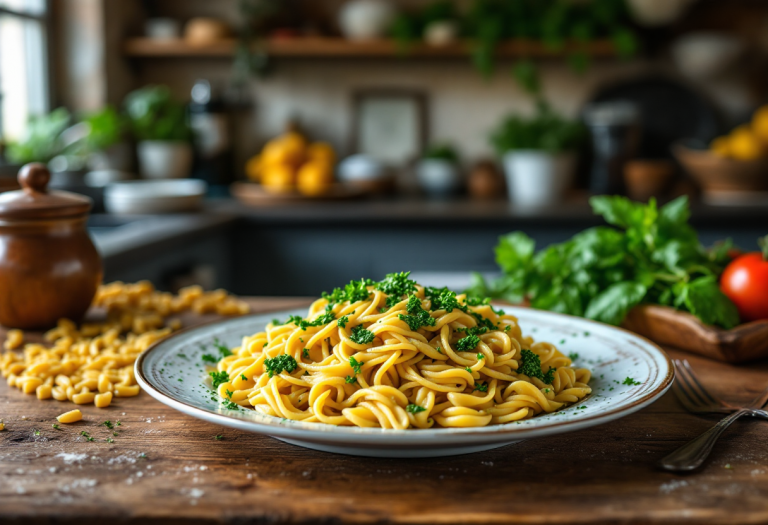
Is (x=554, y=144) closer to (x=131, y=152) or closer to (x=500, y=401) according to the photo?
(x=131, y=152)

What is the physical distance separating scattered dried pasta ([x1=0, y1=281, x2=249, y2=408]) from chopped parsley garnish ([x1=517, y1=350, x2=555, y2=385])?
1.63 ft

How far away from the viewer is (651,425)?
2.74 ft

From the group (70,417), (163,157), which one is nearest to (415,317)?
(70,417)

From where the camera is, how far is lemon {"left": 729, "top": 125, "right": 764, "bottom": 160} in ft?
11.2

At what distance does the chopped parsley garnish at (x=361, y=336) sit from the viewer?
0.84 meters

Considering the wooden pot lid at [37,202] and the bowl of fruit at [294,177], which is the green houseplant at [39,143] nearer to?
the bowl of fruit at [294,177]

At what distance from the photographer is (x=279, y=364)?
834 millimetres

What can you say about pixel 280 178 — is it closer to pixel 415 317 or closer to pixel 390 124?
pixel 390 124

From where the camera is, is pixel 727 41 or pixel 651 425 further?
pixel 727 41

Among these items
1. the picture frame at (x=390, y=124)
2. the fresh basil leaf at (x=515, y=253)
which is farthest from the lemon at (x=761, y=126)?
the fresh basil leaf at (x=515, y=253)

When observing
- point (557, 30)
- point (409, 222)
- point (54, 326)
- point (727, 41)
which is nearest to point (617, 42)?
point (557, 30)

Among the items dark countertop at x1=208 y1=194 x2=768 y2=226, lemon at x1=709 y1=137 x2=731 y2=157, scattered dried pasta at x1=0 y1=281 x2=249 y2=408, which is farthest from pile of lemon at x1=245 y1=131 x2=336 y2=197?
scattered dried pasta at x1=0 y1=281 x2=249 y2=408

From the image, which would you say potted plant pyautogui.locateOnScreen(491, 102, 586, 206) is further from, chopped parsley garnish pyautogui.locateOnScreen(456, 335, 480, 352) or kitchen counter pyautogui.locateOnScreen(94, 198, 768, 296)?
chopped parsley garnish pyautogui.locateOnScreen(456, 335, 480, 352)

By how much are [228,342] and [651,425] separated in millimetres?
574
